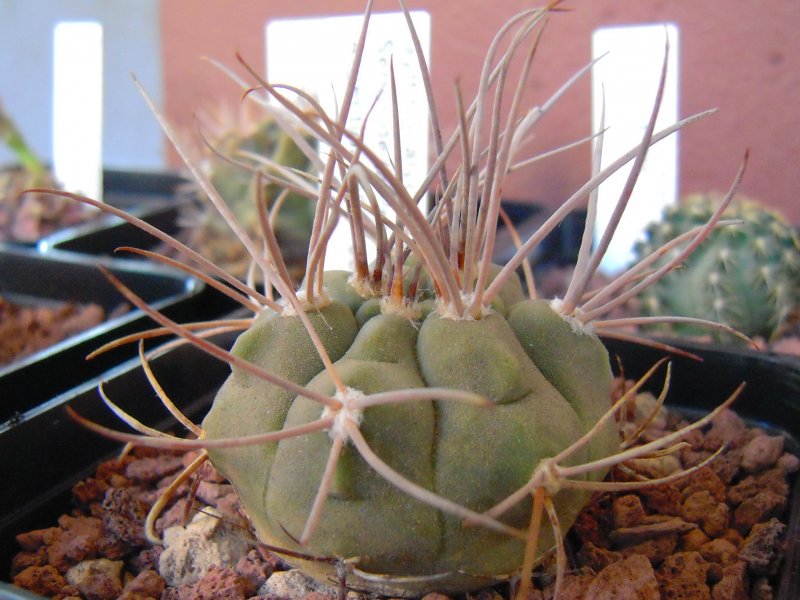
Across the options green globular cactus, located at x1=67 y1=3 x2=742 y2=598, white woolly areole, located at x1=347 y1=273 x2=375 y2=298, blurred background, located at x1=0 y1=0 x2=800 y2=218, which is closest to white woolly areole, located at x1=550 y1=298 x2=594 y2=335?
green globular cactus, located at x1=67 y1=3 x2=742 y2=598

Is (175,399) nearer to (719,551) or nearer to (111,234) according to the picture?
(719,551)

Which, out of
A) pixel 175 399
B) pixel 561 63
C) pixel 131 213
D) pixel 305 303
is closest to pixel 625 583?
pixel 305 303

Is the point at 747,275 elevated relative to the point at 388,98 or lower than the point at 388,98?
lower

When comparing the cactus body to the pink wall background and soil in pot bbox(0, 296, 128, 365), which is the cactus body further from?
the pink wall background

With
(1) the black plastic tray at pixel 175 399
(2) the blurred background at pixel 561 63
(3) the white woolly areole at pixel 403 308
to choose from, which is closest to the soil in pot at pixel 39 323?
(1) the black plastic tray at pixel 175 399

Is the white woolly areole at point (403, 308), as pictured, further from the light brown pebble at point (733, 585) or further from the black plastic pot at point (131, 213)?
the black plastic pot at point (131, 213)

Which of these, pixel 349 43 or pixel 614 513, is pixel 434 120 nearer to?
pixel 614 513

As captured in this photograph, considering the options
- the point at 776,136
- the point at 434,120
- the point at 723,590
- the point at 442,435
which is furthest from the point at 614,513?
the point at 776,136
